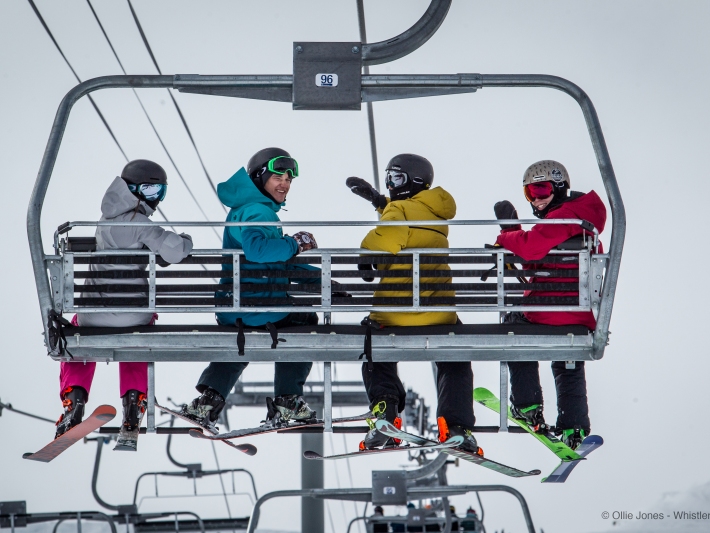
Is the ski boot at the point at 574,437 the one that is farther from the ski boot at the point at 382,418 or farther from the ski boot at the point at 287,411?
the ski boot at the point at 287,411

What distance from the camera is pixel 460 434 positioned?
6.92m

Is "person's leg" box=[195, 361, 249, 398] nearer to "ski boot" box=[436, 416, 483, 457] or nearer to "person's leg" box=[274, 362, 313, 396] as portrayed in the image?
"person's leg" box=[274, 362, 313, 396]

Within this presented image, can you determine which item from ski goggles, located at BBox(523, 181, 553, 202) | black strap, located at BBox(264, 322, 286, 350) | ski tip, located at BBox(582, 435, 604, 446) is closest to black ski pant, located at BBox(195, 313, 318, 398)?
black strap, located at BBox(264, 322, 286, 350)

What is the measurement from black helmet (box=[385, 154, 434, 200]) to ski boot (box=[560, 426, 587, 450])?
1.75 metres

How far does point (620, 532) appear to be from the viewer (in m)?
25.7

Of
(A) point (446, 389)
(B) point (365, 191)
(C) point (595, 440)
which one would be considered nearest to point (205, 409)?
(A) point (446, 389)

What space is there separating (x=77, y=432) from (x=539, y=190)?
123 inches

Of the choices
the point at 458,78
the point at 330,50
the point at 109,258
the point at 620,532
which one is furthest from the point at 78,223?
the point at 620,532

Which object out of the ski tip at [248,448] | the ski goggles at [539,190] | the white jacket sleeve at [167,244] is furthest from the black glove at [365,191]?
the ski tip at [248,448]

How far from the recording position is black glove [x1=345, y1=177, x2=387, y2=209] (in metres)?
7.10

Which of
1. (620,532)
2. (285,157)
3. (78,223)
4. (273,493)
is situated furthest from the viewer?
(620,532)

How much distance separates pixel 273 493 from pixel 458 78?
4716 millimetres

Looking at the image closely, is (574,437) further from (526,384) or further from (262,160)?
Answer: (262,160)

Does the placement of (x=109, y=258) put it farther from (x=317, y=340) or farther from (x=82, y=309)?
(x=317, y=340)
